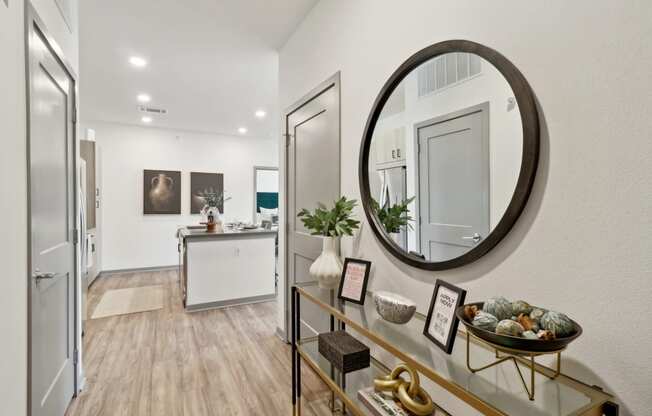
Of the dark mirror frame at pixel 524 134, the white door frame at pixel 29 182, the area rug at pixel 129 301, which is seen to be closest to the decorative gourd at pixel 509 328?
the dark mirror frame at pixel 524 134

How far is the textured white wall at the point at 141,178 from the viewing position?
5.74 metres

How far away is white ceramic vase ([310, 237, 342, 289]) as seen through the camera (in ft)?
5.63

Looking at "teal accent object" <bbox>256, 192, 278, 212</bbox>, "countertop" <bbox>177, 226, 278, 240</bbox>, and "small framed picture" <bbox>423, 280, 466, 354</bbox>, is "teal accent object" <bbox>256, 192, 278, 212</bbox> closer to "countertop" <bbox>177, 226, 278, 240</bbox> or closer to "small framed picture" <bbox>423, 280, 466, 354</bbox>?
"countertop" <bbox>177, 226, 278, 240</bbox>

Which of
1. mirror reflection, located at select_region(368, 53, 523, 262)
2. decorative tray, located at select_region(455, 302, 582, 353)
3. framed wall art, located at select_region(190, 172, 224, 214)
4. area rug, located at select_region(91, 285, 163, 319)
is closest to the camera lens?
decorative tray, located at select_region(455, 302, 582, 353)

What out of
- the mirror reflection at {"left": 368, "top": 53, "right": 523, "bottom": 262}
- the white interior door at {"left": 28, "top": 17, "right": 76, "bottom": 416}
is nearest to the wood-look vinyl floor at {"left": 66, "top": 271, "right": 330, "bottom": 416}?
the white interior door at {"left": 28, "top": 17, "right": 76, "bottom": 416}

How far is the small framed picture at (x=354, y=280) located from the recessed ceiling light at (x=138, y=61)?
10.4ft

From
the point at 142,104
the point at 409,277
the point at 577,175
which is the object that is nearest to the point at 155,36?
the point at 142,104

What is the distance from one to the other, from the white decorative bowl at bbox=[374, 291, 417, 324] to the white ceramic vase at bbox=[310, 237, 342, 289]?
433mm

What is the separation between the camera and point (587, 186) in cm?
88

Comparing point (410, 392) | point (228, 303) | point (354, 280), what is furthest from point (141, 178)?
point (410, 392)

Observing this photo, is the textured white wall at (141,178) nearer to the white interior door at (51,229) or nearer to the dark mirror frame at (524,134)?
the white interior door at (51,229)

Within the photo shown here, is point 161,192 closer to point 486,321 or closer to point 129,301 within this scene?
point 129,301

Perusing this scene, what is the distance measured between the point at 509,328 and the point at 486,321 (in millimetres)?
59
